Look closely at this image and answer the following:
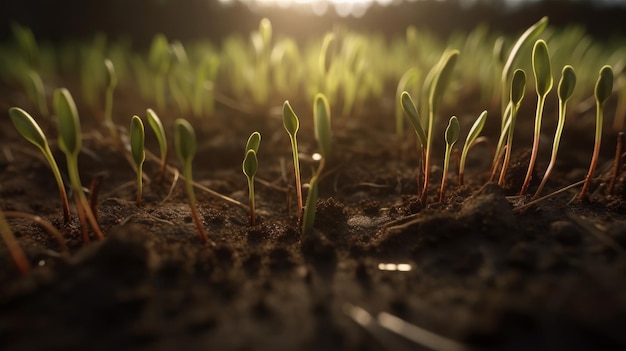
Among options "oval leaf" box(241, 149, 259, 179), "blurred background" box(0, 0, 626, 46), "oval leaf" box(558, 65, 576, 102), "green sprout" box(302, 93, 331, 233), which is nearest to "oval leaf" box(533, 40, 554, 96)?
"oval leaf" box(558, 65, 576, 102)

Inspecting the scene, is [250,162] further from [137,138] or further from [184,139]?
[137,138]

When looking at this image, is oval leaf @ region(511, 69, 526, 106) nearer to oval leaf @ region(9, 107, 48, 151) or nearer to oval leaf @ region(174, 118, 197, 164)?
oval leaf @ region(174, 118, 197, 164)

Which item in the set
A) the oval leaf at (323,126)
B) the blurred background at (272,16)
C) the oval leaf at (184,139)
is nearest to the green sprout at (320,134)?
the oval leaf at (323,126)

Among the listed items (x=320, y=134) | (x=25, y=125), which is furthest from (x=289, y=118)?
(x=25, y=125)

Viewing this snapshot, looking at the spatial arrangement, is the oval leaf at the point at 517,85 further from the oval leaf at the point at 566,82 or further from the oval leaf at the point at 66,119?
the oval leaf at the point at 66,119

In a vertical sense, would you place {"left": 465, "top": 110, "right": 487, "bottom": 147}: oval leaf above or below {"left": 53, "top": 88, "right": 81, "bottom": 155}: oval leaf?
below
